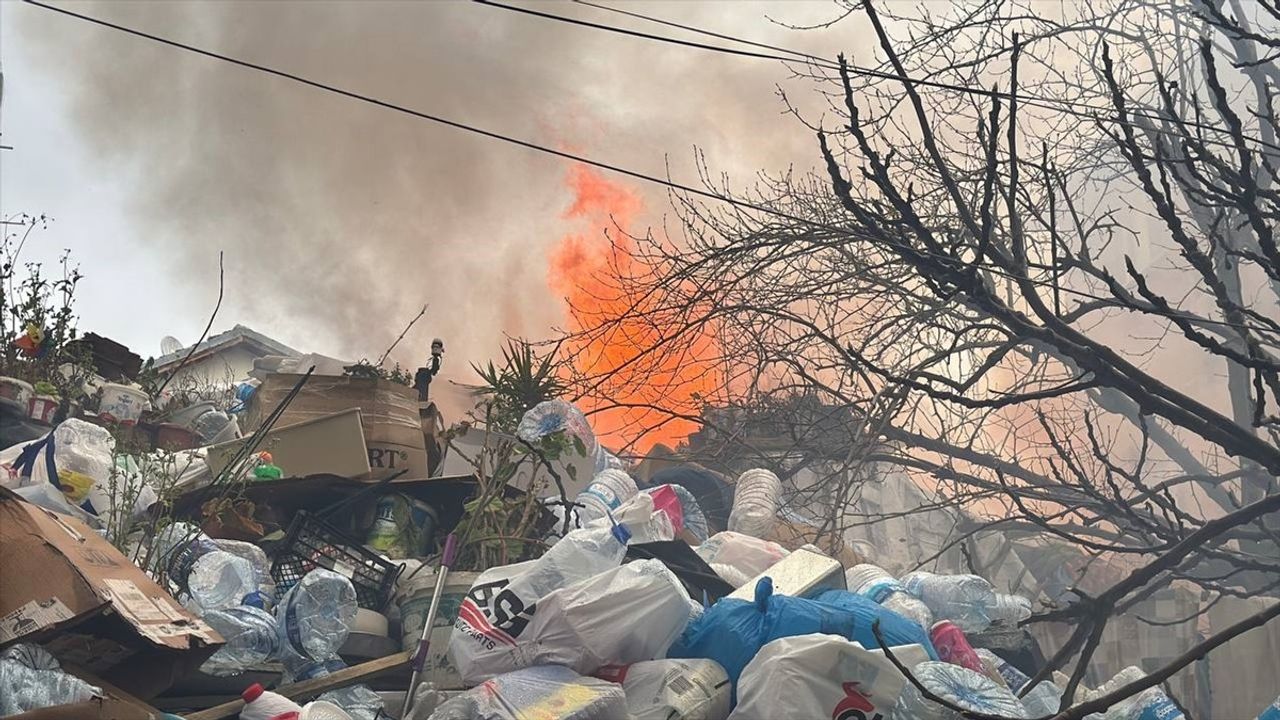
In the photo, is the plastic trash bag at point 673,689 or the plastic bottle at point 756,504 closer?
the plastic trash bag at point 673,689

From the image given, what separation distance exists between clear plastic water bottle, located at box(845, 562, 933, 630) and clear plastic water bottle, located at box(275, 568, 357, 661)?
2.34m

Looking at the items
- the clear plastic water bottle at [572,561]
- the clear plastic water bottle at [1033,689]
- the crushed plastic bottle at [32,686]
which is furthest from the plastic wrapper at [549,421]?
the crushed plastic bottle at [32,686]

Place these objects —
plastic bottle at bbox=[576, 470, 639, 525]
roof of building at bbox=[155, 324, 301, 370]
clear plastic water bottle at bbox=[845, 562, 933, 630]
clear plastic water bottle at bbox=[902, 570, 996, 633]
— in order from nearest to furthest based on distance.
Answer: clear plastic water bottle at bbox=[845, 562, 933, 630]
plastic bottle at bbox=[576, 470, 639, 525]
clear plastic water bottle at bbox=[902, 570, 996, 633]
roof of building at bbox=[155, 324, 301, 370]

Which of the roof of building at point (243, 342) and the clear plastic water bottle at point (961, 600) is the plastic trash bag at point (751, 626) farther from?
the roof of building at point (243, 342)

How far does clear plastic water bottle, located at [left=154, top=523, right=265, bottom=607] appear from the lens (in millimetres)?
4332

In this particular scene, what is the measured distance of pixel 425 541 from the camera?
213 inches

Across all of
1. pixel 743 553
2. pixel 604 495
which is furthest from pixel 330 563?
pixel 743 553

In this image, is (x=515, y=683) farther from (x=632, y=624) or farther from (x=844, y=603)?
(x=844, y=603)

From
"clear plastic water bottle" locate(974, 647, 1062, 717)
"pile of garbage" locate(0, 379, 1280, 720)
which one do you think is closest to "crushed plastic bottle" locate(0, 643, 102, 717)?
"pile of garbage" locate(0, 379, 1280, 720)

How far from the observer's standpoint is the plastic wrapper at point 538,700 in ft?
11.6

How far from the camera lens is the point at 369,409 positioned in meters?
6.30

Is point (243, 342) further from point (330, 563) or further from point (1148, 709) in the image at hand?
point (1148, 709)

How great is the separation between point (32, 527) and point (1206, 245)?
10071mm

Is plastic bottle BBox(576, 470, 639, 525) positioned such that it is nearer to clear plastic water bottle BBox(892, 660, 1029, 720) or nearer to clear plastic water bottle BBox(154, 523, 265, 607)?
clear plastic water bottle BBox(154, 523, 265, 607)
